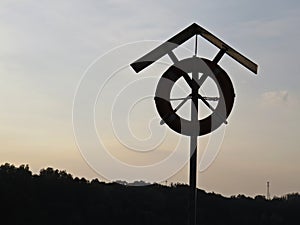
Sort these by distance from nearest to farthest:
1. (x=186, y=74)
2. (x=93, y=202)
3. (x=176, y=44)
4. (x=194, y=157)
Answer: (x=194, y=157)
(x=176, y=44)
(x=186, y=74)
(x=93, y=202)

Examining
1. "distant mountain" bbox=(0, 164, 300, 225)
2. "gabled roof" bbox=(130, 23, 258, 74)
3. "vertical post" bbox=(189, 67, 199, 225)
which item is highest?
"distant mountain" bbox=(0, 164, 300, 225)

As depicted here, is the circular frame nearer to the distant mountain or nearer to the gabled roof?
the gabled roof

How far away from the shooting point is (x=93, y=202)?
4584cm

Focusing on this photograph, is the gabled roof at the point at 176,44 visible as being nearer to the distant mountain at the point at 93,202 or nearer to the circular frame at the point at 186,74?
the circular frame at the point at 186,74

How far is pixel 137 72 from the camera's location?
895 cm

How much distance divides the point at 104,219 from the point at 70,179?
3220 mm

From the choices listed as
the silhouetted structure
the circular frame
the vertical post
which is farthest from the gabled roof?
the vertical post

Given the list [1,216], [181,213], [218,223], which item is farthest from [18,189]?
[218,223]

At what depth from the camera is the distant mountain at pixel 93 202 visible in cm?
4209

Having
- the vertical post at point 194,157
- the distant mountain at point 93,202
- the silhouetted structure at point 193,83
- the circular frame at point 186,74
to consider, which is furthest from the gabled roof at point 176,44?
the distant mountain at point 93,202

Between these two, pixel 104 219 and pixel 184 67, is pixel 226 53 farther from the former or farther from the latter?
pixel 104 219

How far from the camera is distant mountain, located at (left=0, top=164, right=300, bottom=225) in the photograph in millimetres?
42094

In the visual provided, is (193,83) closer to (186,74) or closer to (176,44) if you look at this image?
(186,74)

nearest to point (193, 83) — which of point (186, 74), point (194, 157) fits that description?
point (186, 74)
